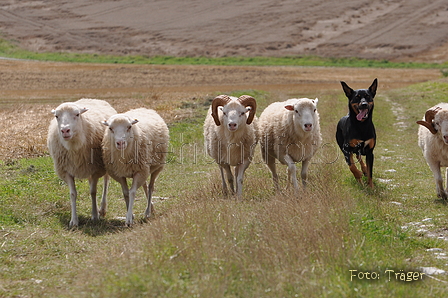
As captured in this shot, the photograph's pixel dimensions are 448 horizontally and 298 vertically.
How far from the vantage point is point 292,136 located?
406 inches

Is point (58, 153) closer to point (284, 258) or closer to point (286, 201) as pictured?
point (286, 201)

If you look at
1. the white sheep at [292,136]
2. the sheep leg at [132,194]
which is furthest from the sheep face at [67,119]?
the white sheep at [292,136]

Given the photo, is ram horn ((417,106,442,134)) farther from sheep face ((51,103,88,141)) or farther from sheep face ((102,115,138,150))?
sheep face ((51,103,88,141))

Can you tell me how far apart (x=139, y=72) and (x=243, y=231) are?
137ft

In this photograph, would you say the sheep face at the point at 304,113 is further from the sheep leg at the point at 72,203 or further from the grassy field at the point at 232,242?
the sheep leg at the point at 72,203

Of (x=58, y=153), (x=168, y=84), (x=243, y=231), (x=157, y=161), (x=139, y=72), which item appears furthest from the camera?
(x=139, y=72)

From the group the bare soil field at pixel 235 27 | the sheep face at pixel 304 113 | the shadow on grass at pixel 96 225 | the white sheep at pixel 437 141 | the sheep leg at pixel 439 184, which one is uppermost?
the bare soil field at pixel 235 27

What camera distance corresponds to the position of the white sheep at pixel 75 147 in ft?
29.8

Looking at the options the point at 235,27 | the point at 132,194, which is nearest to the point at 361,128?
the point at 132,194

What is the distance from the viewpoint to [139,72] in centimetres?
4684

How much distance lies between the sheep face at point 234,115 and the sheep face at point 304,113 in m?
0.80

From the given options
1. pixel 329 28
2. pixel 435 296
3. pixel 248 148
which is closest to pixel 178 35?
pixel 329 28

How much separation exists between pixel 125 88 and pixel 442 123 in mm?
27623

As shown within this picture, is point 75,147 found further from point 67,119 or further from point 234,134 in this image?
point 234,134
